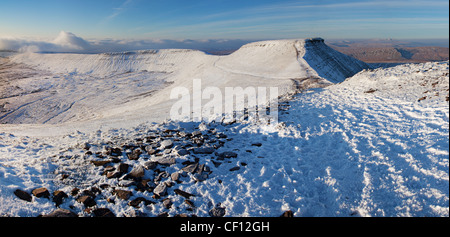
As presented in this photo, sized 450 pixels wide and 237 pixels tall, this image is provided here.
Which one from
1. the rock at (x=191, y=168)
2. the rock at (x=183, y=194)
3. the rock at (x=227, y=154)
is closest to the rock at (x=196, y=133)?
the rock at (x=227, y=154)

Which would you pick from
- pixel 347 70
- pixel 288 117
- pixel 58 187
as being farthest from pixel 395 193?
pixel 347 70

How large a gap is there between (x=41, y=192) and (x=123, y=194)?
1934 mm

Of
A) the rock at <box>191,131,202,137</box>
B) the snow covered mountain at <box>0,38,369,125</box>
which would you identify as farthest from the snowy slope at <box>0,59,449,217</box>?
the snow covered mountain at <box>0,38,369,125</box>

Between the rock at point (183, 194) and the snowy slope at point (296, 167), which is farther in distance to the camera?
the rock at point (183, 194)

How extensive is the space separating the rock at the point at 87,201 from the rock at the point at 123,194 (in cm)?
51

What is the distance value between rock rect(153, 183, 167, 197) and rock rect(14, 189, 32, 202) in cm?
283

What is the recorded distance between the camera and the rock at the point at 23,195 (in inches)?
197

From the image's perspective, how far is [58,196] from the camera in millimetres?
5254

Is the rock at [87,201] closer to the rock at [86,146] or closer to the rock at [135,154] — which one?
the rock at [135,154]

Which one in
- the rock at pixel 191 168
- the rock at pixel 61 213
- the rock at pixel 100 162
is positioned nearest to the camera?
the rock at pixel 61 213

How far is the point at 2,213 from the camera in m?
4.51

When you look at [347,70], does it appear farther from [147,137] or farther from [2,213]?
[2,213]

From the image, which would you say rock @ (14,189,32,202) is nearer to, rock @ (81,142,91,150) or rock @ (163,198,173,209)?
rock @ (81,142,91,150)
